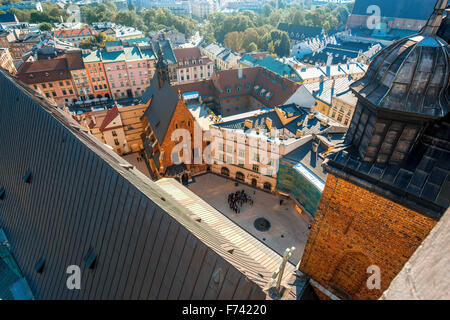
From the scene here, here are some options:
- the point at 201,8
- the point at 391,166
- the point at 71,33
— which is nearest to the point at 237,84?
the point at 391,166

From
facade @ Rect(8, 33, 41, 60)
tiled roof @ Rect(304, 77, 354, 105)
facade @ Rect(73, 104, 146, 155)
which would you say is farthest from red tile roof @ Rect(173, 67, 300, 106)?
facade @ Rect(8, 33, 41, 60)

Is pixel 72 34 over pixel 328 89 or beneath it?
beneath

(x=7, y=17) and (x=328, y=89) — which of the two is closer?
(x=328, y=89)

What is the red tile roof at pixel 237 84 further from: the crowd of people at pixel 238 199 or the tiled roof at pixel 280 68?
the crowd of people at pixel 238 199

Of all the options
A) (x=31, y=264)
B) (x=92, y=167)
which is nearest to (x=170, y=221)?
(x=92, y=167)

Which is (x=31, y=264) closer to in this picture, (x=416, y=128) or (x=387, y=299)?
(x=387, y=299)

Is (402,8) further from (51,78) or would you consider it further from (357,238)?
(357,238)

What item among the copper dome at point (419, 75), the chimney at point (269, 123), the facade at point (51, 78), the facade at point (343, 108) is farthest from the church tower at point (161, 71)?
the facade at point (51, 78)
